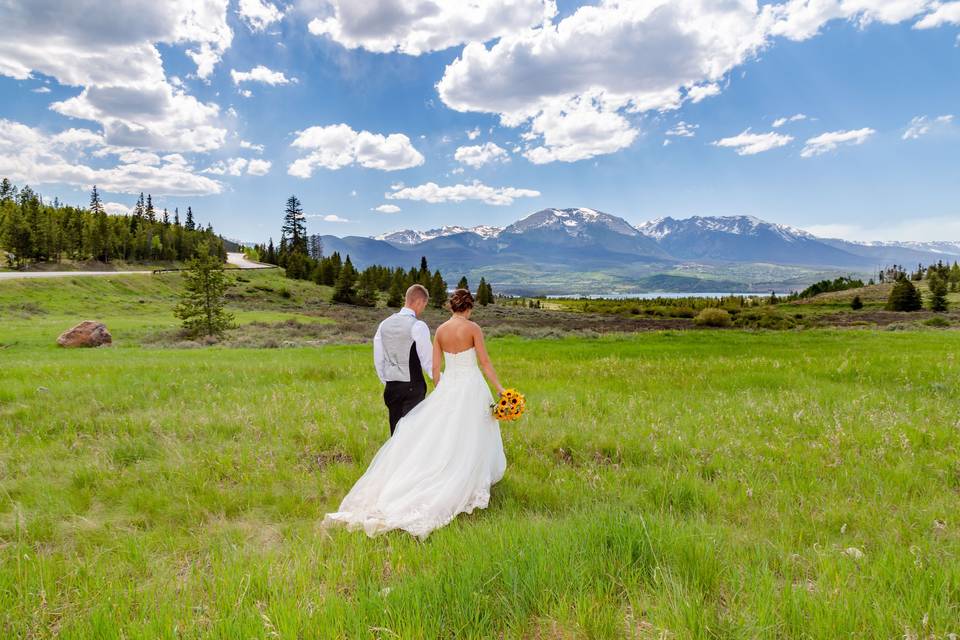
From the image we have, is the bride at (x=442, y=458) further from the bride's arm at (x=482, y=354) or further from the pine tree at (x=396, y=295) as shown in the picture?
the pine tree at (x=396, y=295)

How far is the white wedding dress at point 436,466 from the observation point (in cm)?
597

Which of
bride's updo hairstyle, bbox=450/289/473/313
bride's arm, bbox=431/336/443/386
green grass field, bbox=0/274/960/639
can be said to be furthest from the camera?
bride's arm, bbox=431/336/443/386

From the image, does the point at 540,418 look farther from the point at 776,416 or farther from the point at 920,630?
the point at 920,630

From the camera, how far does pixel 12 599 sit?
4.16 meters

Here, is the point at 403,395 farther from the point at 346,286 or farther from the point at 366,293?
the point at 366,293

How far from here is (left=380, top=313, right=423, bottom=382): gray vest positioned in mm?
8266

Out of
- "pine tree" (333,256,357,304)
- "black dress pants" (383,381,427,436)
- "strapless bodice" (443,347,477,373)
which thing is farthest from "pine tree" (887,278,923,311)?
"strapless bodice" (443,347,477,373)

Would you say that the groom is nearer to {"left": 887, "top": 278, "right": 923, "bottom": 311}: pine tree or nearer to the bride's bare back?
the bride's bare back

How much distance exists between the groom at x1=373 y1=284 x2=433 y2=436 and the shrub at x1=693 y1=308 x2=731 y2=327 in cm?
7613

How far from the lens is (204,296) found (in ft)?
160

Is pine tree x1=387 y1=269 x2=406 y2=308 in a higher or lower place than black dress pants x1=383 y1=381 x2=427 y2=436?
higher

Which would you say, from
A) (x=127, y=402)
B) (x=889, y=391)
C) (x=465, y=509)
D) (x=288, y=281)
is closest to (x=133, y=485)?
(x=465, y=509)

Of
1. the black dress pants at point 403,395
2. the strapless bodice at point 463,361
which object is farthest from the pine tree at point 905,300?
the strapless bodice at point 463,361

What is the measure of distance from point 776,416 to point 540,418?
5.25m
